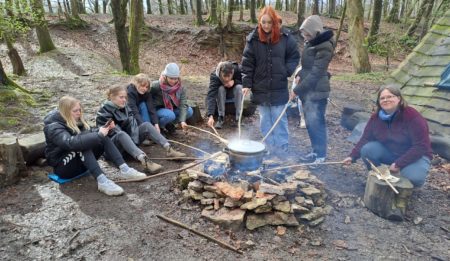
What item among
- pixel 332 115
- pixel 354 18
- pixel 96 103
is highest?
pixel 354 18

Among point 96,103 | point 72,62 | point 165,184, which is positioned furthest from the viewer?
point 72,62

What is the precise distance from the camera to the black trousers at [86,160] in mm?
3725

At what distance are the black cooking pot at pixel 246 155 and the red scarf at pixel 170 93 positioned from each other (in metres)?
1.96

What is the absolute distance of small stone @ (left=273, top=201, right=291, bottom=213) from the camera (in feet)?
10.7

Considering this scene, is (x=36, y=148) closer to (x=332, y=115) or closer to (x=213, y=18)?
(x=332, y=115)

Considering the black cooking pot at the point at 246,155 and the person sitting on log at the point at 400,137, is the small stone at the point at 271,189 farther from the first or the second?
the person sitting on log at the point at 400,137

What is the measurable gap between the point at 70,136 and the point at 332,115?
504cm

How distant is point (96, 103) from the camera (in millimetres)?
6691

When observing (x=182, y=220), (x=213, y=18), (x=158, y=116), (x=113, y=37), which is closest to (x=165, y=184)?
(x=182, y=220)

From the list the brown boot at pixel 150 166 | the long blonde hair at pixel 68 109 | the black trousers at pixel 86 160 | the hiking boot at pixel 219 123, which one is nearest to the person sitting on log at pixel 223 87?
the hiking boot at pixel 219 123

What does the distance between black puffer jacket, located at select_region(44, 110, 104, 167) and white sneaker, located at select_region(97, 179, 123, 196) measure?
418 mm

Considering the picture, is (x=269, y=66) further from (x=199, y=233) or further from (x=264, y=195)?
(x=199, y=233)

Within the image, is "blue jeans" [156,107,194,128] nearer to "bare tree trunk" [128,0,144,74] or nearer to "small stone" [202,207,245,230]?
"small stone" [202,207,245,230]

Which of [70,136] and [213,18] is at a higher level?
[213,18]
